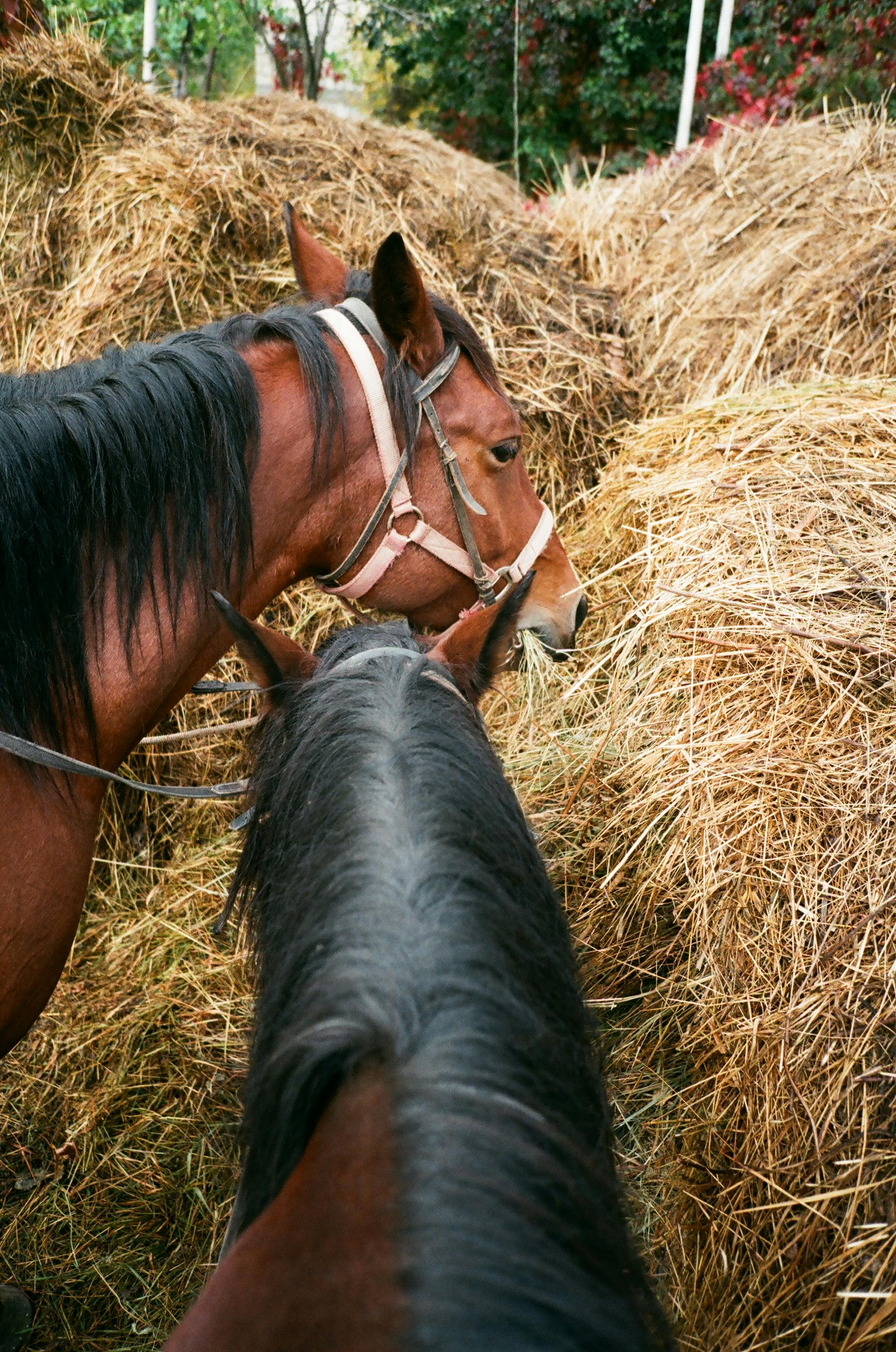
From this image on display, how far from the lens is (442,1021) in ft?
3.18

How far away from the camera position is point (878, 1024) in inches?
77.4

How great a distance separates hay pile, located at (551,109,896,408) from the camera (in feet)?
13.2

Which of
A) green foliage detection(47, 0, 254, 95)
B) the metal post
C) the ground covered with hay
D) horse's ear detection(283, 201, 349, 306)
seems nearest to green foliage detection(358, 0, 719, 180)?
the metal post

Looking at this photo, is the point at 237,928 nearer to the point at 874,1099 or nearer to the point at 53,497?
the point at 53,497

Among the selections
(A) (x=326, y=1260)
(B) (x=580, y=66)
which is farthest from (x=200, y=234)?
(B) (x=580, y=66)

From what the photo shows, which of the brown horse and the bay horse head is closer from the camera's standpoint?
the brown horse

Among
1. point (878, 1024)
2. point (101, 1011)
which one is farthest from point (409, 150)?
point (878, 1024)

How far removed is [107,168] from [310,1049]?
4162 millimetres

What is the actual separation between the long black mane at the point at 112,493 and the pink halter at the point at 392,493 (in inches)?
4.7

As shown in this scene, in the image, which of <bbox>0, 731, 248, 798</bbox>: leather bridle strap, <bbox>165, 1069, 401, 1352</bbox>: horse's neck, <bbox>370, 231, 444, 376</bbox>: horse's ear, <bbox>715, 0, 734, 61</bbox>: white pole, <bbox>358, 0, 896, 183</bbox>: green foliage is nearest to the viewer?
<bbox>165, 1069, 401, 1352</bbox>: horse's neck

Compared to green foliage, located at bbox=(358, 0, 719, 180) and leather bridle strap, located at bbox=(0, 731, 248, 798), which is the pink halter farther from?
green foliage, located at bbox=(358, 0, 719, 180)

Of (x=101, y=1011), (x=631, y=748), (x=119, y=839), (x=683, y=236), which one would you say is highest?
(x=683, y=236)

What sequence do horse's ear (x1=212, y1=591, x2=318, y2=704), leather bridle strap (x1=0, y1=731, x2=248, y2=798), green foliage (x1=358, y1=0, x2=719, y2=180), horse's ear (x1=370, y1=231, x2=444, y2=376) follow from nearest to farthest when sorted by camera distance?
horse's ear (x1=212, y1=591, x2=318, y2=704) → leather bridle strap (x1=0, y1=731, x2=248, y2=798) → horse's ear (x1=370, y1=231, x2=444, y2=376) → green foliage (x1=358, y1=0, x2=719, y2=180)

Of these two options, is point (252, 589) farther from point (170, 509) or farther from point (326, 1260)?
point (326, 1260)
